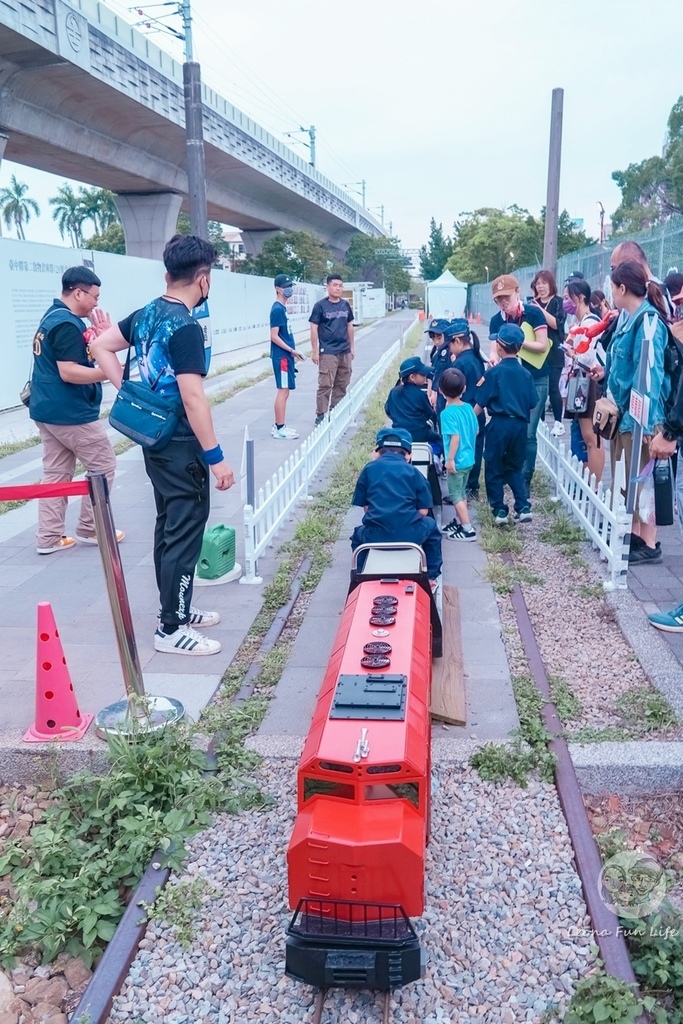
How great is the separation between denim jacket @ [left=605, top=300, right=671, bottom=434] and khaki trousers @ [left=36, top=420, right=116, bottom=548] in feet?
11.4

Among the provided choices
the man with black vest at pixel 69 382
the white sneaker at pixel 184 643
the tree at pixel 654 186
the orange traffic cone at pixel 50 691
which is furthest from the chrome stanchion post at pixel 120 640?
the tree at pixel 654 186

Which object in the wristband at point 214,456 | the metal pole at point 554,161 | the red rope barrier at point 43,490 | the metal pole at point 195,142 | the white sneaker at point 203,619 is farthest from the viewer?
the metal pole at point 554,161

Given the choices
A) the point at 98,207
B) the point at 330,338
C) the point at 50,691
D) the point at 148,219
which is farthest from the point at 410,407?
the point at 98,207

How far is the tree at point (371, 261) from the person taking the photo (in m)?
71.9

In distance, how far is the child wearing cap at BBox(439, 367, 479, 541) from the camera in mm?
6242

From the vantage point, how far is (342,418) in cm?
1073

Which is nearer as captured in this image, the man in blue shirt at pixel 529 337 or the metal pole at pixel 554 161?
the man in blue shirt at pixel 529 337

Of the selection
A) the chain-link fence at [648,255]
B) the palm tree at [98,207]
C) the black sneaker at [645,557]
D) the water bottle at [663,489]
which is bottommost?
the black sneaker at [645,557]

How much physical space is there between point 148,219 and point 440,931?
107 ft

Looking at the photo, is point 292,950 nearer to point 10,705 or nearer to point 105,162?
point 10,705

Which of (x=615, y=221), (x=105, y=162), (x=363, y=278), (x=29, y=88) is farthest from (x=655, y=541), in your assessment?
(x=363, y=278)

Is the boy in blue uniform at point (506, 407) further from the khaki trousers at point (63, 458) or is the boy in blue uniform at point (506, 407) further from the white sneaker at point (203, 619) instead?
the khaki trousers at point (63, 458)

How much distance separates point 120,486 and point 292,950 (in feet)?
21.3

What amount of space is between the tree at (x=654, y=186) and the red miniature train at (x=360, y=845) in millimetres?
45528
